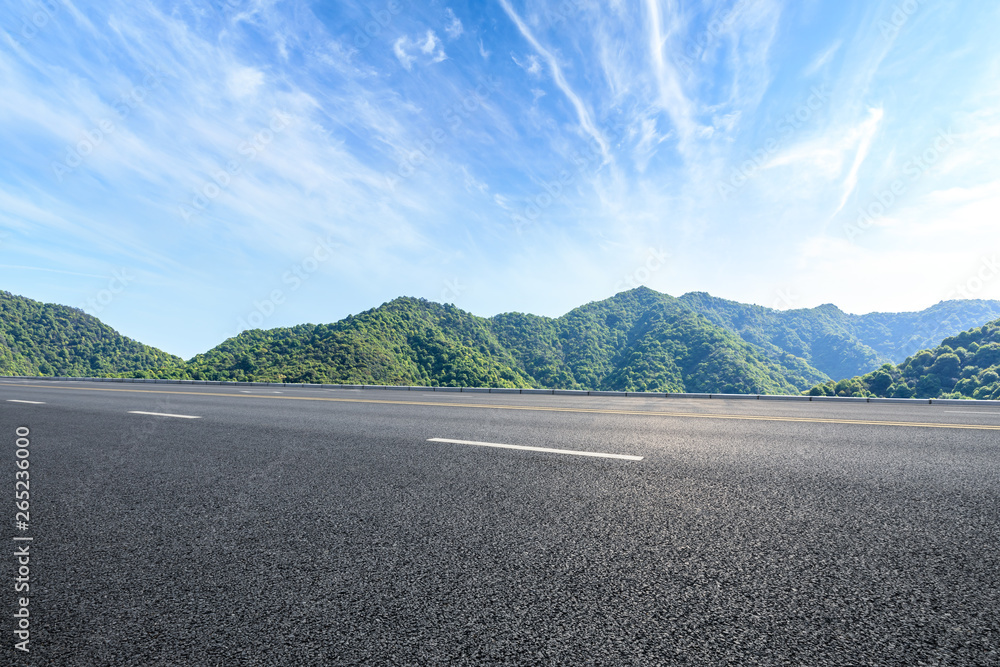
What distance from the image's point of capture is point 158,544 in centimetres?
276

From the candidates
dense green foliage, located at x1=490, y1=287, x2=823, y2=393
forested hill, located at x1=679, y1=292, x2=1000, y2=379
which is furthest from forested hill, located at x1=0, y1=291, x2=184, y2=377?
forested hill, located at x1=679, y1=292, x2=1000, y2=379

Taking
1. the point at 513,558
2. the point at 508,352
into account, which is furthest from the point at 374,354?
the point at 513,558

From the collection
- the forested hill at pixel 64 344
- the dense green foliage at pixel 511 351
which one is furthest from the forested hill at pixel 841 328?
the forested hill at pixel 64 344

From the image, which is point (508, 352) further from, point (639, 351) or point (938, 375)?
point (938, 375)

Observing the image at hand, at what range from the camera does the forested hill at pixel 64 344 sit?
239ft

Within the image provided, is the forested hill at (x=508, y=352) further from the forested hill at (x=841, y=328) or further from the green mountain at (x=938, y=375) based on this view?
the green mountain at (x=938, y=375)

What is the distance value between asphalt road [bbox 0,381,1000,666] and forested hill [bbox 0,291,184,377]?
8209 cm

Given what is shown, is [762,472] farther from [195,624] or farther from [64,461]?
[64,461]

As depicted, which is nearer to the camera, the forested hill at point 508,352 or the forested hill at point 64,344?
the forested hill at point 508,352

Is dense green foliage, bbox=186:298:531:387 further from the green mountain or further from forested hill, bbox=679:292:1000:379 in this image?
forested hill, bbox=679:292:1000:379

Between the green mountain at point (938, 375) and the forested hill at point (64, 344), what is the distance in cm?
8515

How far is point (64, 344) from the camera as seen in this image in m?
81.0

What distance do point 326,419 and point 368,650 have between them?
281 inches

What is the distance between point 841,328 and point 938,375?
114364mm
